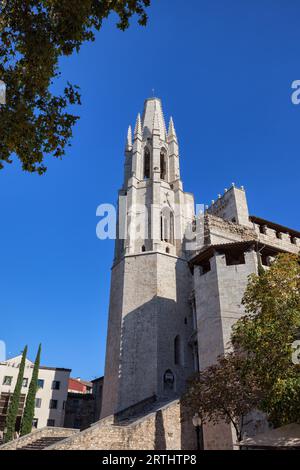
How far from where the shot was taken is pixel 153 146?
127ft

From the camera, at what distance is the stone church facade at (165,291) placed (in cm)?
2073

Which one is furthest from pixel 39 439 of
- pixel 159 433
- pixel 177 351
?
pixel 177 351

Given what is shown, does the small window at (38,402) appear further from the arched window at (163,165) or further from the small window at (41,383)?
the arched window at (163,165)

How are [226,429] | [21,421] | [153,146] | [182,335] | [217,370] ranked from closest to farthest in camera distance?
1. [217,370]
2. [226,429]
3. [182,335]
4. [21,421]
5. [153,146]

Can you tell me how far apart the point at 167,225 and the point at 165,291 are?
7360mm

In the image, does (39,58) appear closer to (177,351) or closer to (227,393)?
(227,393)

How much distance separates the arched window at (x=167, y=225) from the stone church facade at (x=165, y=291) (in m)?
0.10

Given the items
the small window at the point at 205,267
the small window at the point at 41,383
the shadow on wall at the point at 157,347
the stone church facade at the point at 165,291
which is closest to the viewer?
the stone church facade at the point at 165,291

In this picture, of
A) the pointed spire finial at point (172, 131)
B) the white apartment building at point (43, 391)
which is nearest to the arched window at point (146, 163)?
the pointed spire finial at point (172, 131)

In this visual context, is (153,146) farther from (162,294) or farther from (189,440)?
(189,440)

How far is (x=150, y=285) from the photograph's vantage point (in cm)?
3009

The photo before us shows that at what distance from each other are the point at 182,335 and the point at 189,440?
8857 millimetres

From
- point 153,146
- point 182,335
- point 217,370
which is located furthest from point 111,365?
point 153,146

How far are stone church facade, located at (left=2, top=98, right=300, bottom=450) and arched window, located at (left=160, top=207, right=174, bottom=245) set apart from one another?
97 mm
